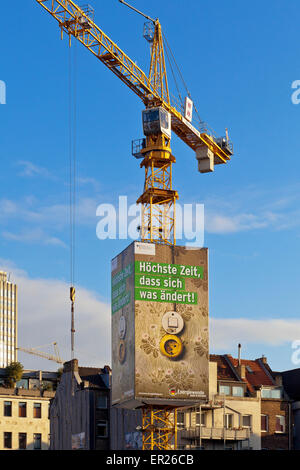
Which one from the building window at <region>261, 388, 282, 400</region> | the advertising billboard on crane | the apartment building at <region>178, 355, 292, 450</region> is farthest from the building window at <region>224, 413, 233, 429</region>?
the building window at <region>261, 388, 282, 400</region>

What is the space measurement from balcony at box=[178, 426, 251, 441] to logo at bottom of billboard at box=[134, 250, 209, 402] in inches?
142

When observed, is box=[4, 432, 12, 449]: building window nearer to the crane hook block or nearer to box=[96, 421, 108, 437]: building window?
box=[96, 421, 108, 437]: building window

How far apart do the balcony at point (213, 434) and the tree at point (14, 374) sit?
252ft

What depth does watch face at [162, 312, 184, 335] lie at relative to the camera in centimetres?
10625

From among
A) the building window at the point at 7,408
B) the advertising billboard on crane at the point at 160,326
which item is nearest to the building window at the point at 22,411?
the building window at the point at 7,408

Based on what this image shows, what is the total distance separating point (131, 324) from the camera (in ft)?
346

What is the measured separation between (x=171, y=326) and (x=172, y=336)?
1.13 metres

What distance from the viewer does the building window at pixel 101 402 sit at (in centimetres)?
11581

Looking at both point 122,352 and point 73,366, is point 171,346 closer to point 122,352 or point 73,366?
point 122,352

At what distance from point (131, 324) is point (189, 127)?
112 feet

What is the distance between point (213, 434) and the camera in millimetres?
104438

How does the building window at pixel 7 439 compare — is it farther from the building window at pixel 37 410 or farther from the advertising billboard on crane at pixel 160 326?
the advertising billboard on crane at pixel 160 326

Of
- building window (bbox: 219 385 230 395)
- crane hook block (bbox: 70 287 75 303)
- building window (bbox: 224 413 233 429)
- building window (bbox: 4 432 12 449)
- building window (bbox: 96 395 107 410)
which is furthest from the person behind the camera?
building window (bbox: 4 432 12 449)
